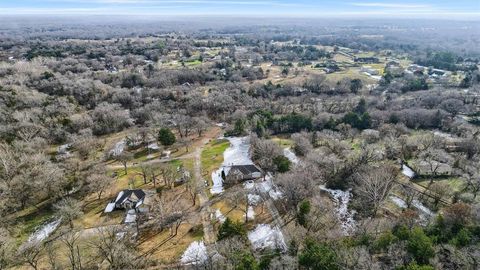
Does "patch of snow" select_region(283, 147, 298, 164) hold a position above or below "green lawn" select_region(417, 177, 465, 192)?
below

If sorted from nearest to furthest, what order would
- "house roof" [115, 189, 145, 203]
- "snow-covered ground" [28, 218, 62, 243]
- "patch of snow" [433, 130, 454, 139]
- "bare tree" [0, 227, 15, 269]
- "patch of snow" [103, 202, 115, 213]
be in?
"bare tree" [0, 227, 15, 269] < "snow-covered ground" [28, 218, 62, 243] < "patch of snow" [103, 202, 115, 213] < "house roof" [115, 189, 145, 203] < "patch of snow" [433, 130, 454, 139]

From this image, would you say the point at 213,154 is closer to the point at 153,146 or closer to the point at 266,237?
the point at 153,146

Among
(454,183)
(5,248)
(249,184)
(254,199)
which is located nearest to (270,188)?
(249,184)

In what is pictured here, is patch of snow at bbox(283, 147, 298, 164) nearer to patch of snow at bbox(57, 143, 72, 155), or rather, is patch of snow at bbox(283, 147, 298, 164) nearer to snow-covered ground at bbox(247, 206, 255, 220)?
snow-covered ground at bbox(247, 206, 255, 220)

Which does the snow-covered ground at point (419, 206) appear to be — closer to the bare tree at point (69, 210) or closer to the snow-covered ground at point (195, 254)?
the snow-covered ground at point (195, 254)

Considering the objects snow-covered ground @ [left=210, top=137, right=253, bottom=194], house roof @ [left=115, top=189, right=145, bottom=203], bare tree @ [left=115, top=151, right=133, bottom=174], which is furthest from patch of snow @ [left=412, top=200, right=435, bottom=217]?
bare tree @ [left=115, top=151, right=133, bottom=174]
